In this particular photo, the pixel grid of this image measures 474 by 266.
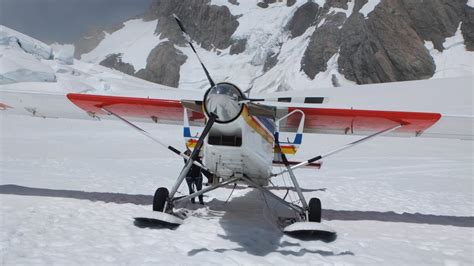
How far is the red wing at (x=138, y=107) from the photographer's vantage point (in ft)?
25.8

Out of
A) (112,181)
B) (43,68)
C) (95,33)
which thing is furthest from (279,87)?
(95,33)

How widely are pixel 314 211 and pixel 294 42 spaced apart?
322 ft

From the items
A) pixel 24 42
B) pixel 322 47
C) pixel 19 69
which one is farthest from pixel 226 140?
pixel 322 47

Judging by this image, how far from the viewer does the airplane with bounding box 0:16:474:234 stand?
5.30m

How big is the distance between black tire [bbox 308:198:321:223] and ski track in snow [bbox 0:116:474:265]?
418mm

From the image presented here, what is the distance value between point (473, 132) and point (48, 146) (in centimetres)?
1405

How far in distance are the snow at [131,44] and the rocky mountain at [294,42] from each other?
0.41 metres

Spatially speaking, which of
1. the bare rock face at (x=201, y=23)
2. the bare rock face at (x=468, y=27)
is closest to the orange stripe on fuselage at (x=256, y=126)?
the bare rock face at (x=468, y=27)

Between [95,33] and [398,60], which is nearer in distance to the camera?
[398,60]

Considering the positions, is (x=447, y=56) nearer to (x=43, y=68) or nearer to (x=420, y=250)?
(x=43, y=68)

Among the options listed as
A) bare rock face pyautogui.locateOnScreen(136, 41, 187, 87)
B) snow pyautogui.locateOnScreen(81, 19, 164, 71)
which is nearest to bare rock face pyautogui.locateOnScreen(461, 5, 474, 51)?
bare rock face pyautogui.locateOnScreen(136, 41, 187, 87)

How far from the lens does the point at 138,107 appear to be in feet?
27.3

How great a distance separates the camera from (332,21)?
8094 cm

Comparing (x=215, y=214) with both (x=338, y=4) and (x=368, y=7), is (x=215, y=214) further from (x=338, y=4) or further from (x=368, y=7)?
(x=338, y=4)
